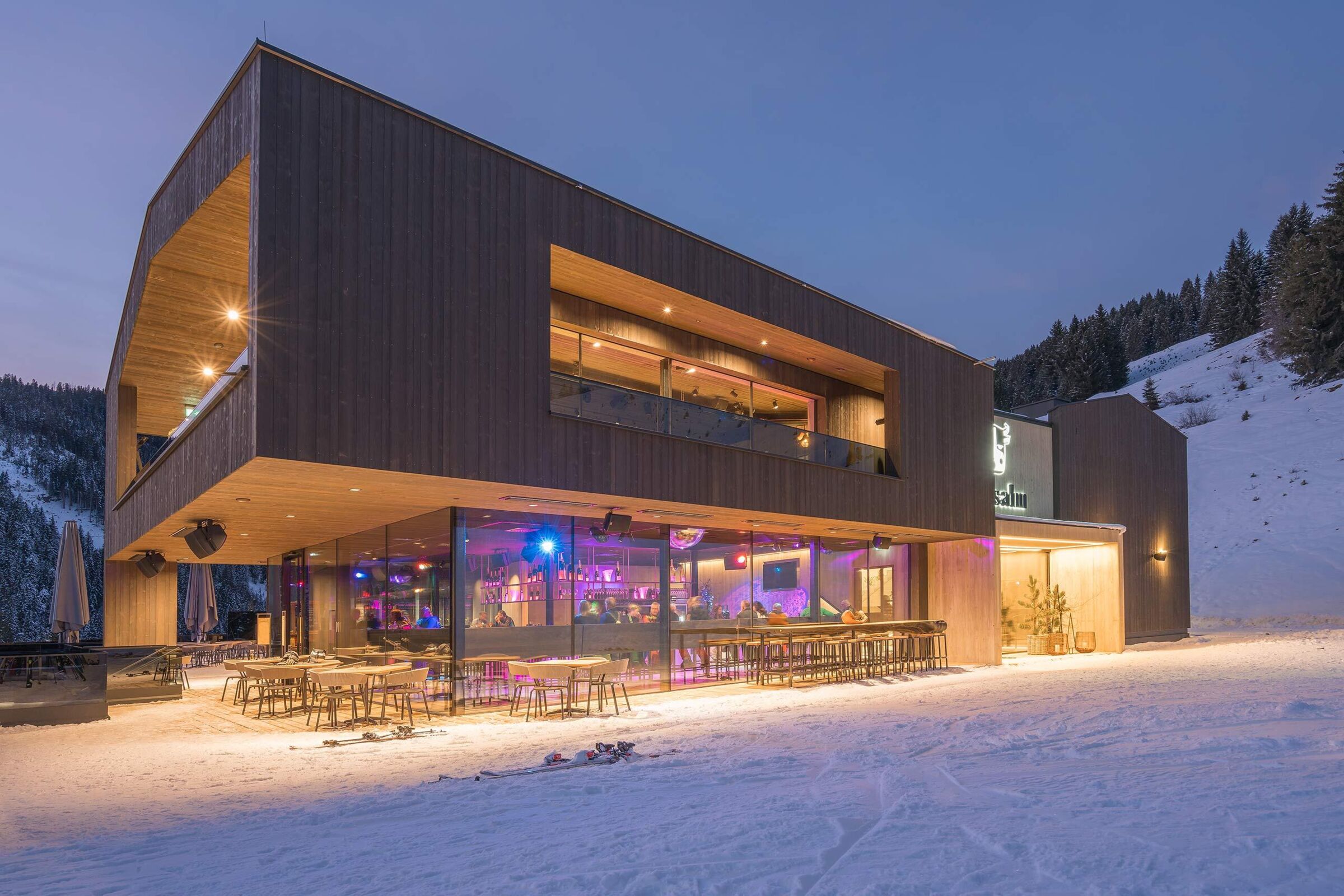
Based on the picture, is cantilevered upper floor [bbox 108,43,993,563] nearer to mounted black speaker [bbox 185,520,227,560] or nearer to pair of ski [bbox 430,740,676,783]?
mounted black speaker [bbox 185,520,227,560]

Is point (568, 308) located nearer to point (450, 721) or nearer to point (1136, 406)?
point (450, 721)

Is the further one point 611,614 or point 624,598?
Answer: point 624,598

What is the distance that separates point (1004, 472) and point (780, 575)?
8.41m

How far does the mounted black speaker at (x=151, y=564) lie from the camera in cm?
1873

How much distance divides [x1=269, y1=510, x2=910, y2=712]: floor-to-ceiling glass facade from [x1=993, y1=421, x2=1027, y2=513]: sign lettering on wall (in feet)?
17.2

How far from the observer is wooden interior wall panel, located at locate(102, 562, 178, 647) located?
19.7 metres

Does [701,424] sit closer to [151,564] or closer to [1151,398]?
[151,564]

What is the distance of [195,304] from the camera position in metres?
13.2

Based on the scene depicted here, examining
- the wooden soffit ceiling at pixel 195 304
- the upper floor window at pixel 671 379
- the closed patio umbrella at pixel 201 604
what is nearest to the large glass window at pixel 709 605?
the upper floor window at pixel 671 379

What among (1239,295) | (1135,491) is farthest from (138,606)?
(1239,295)

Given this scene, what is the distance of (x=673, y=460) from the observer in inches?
508

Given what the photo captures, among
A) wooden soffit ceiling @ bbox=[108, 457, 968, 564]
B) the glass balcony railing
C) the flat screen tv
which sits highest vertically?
the glass balcony railing

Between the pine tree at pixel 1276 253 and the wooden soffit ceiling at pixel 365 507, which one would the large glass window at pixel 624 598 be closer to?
the wooden soffit ceiling at pixel 365 507

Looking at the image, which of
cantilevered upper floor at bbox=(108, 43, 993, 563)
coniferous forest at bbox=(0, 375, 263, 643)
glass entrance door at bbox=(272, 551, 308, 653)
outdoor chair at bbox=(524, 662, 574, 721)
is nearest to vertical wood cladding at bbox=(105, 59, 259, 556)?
cantilevered upper floor at bbox=(108, 43, 993, 563)
